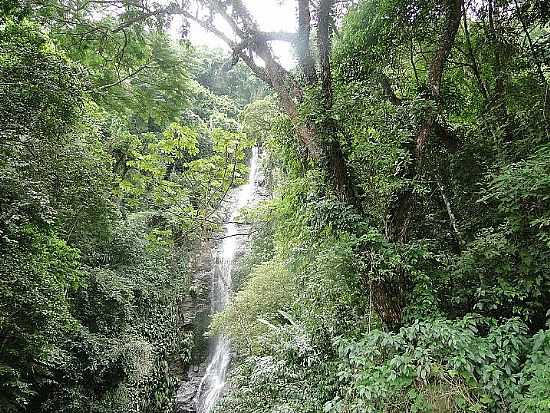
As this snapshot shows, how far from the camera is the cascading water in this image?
33.8 feet

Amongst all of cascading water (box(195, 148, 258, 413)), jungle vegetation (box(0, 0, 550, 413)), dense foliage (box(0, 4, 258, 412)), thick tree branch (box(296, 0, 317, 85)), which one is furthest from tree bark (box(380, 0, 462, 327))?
cascading water (box(195, 148, 258, 413))

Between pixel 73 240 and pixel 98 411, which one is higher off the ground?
pixel 73 240

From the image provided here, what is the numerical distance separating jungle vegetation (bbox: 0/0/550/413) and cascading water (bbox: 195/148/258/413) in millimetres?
3665

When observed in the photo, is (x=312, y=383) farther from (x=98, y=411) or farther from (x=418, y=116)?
(x=98, y=411)

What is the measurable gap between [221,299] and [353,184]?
31.2 feet

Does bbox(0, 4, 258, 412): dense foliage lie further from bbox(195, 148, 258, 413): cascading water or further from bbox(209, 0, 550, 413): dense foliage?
bbox(209, 0, 550, 413): dense foliage

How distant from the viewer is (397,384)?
2.98 m

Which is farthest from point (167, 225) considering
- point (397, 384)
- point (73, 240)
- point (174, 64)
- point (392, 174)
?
point (397, 384)

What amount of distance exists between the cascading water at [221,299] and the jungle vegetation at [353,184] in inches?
144

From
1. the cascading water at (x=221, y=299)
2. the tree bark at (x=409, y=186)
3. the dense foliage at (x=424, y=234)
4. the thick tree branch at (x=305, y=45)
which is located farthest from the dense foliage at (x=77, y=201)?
the tree bark at (x=409, y=186)

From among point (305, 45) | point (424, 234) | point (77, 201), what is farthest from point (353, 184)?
point (77, 201)

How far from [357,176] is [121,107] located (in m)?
3.64

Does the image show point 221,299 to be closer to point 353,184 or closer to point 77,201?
point 77,201

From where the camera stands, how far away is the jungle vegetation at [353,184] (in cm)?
315
